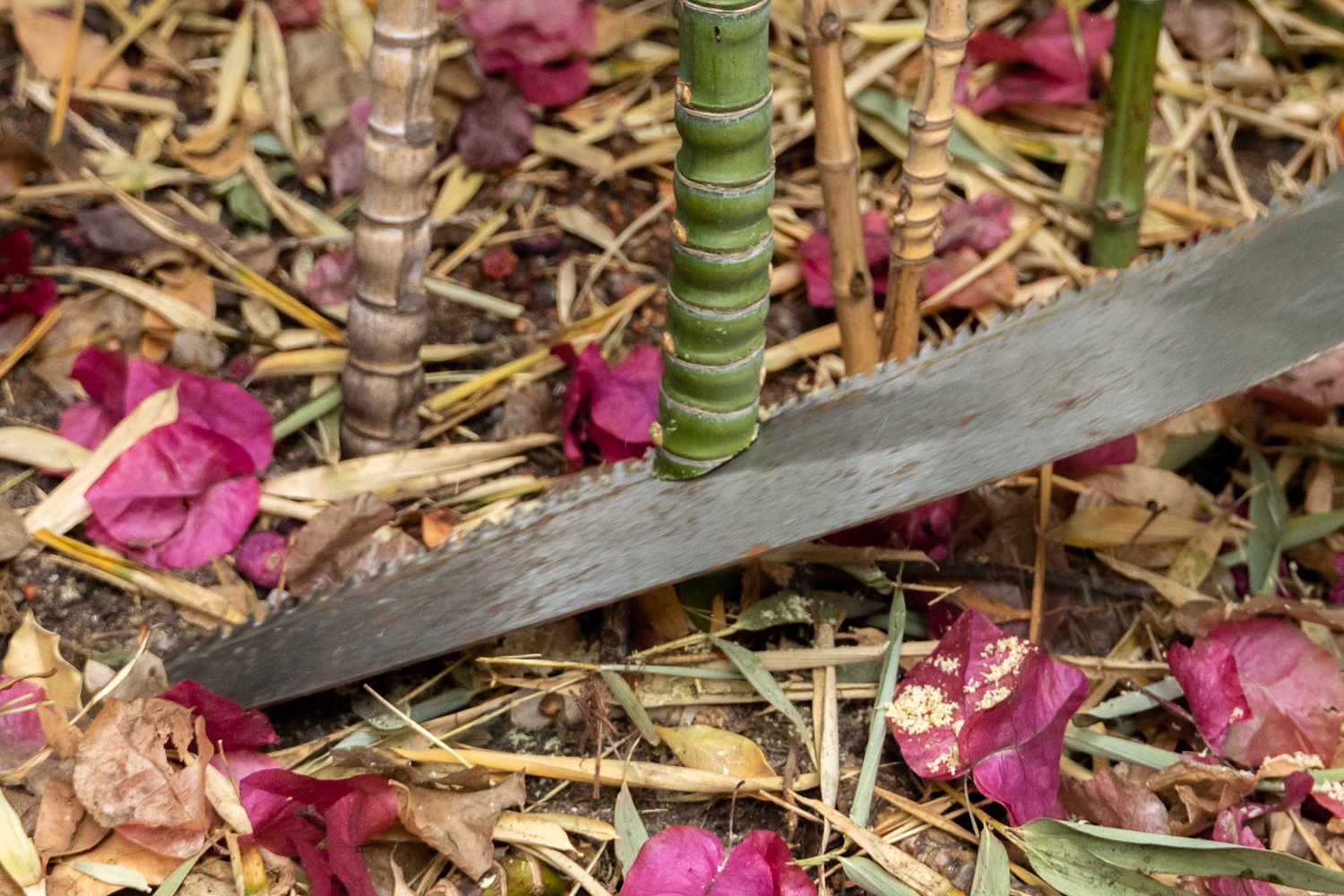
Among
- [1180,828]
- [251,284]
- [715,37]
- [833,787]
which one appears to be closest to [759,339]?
[715,37]

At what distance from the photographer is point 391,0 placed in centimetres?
108

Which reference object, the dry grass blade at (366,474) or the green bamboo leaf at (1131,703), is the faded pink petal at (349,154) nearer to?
the dry grass blade at (366,474)

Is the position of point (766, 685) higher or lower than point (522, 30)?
lower

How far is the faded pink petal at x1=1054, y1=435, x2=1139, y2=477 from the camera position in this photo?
122 cm

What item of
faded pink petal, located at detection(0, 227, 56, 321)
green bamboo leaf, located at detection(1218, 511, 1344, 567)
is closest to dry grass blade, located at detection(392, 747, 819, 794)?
green bamboo leaf, located at detection(1218, 511, 1344, 567)

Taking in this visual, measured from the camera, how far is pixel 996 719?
984 millimetres

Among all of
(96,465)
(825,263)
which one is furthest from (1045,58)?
(96,465)

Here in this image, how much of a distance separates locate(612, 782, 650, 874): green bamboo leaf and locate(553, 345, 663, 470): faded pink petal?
308 millimetres

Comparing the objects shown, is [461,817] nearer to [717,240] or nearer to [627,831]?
[627,831]

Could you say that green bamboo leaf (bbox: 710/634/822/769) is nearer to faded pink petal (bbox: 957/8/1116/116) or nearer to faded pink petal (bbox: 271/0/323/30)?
faded pink petal (bbox: 957/8/1116/116)

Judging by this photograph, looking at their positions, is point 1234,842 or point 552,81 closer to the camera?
point 1234,842

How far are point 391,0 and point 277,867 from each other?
2.19 ft

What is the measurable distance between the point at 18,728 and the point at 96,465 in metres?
0.28

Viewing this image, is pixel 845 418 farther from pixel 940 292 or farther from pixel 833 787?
pixel 940 292
